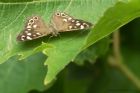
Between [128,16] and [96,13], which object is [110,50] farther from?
[128,16]

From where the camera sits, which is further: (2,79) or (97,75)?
(97,75)

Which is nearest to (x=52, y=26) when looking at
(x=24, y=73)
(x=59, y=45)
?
(x=59, y=45)

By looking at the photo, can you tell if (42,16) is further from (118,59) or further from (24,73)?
(118,59)

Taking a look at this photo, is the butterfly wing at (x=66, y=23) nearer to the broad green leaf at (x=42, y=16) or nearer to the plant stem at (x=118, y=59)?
the broad green leaf at (x=42, y=16)

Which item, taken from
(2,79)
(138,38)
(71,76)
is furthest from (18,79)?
(138,38)

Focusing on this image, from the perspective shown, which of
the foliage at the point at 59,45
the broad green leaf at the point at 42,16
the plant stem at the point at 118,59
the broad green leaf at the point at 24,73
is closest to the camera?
the foliage at the point at 59,45

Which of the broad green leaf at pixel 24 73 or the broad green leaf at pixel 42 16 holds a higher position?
the broad green leaf at pixel 42 16

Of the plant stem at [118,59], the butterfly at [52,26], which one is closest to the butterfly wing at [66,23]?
the butterfly at [52,26]

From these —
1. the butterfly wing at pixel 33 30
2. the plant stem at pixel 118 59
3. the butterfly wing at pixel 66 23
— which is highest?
the butterfly wing at pixel 66 23
